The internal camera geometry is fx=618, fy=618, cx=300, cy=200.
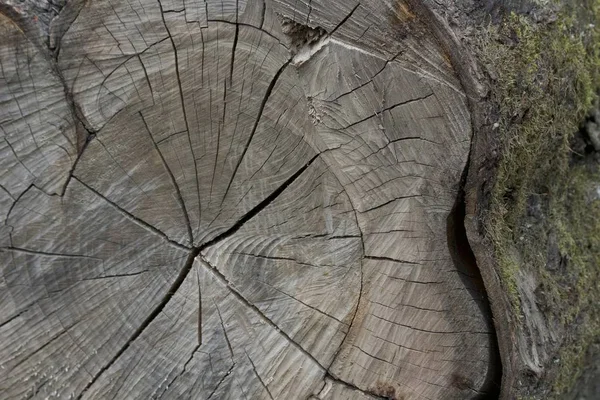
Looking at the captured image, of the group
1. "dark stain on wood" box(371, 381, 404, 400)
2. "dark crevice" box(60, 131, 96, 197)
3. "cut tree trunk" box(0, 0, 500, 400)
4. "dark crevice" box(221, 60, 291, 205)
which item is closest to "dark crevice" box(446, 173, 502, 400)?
"cut tree trunk" box(0, 0, 500, 400)

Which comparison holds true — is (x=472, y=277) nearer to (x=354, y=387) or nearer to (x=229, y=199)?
(x=354, y=387)

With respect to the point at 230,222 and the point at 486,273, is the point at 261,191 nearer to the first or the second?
the point at 230,222

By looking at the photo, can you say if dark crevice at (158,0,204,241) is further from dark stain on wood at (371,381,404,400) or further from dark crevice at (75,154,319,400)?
dark stain on wood at (371,381,404,400)

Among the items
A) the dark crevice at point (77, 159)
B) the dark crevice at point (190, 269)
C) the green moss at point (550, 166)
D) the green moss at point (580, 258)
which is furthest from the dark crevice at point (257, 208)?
the green moss at point (580, 258)

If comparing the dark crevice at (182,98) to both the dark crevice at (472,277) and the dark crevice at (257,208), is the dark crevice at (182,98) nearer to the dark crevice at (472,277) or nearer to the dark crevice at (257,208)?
the dark crevice at (257,208)

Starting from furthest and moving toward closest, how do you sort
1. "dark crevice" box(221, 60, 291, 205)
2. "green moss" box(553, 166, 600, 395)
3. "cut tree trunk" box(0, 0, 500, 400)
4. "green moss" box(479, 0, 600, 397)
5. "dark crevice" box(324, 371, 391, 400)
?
"green moss" box(553, 166, 600, 395) < "green moss" box(479, 0, 600, 397) < "dark crevice" box(324, 371, 391, 400) < "dark crevice" box(221, 60, 291, 205) < "cut tree trunk" box(0, 0, 500, 400)

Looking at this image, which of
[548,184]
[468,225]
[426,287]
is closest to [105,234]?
[426,287]
